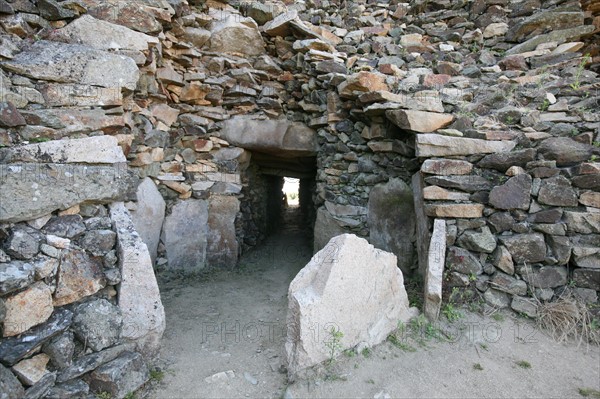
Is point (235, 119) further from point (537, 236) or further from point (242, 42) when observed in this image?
point (537, 236)

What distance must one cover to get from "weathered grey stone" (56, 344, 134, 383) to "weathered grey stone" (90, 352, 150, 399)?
0.10 ft

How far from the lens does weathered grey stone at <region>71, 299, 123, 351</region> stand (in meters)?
2.10

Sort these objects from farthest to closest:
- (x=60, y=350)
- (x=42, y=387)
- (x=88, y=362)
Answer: (x=88, y=362)
(x=60, y=350)
(x=42, y=387)

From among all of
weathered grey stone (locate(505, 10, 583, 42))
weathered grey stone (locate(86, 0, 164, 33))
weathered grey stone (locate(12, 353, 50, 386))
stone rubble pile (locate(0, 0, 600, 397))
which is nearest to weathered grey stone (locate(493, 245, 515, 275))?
stone rubble pile (locate(0, 0, 600, 397))

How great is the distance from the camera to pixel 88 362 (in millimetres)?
2072

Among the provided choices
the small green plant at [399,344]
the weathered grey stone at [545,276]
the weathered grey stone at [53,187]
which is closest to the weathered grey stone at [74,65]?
the weathered grey stone at [53,187]

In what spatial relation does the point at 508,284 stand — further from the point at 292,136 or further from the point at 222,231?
the point at 222,231

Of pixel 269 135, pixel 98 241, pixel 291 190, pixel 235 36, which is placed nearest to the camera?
pixel 98 241

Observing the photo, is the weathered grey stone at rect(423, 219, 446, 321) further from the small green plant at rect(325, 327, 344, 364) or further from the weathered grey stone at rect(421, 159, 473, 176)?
the small green plant at rect(325, 327, 344, 364)

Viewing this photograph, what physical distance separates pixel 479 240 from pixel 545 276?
0.54 m

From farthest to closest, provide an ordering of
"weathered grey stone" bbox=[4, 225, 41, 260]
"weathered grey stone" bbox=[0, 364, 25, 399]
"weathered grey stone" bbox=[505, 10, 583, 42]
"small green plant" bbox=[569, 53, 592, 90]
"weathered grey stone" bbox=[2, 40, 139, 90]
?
"weathered grey stone" bbox=[505, 10, 583, 42], "small green plant" bbox=[569, 53, 592, 90], "weathered grey stone" bbox=[2, 40, 139, 90], "weathered grey stone" bbox=[4, 225, 41, 260], "weathered grey stone" bbox=[0, 364, 25, 399]

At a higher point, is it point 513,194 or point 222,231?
point 513,194

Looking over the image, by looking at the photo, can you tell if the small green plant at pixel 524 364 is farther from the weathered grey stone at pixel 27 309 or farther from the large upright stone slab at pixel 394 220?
the weathered grey stone at pixel 27 309

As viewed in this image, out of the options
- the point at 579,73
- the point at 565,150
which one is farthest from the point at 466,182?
the point at 579,73
